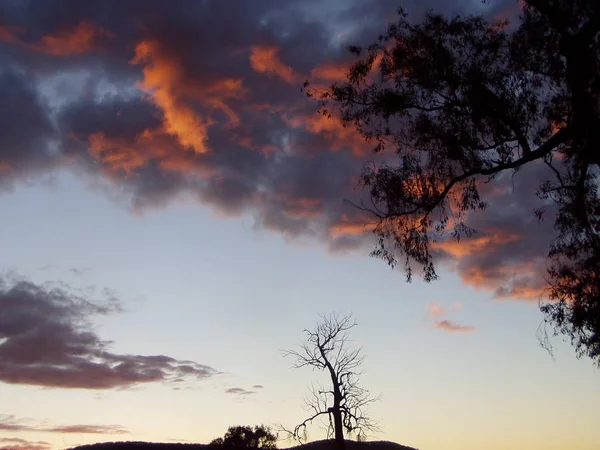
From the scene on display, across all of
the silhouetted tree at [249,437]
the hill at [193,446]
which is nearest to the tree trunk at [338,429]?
the hill at [193,446]

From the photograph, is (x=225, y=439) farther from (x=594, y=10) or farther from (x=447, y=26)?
(x=594, y=10)

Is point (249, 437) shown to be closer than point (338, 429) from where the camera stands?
No

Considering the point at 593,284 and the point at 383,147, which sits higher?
the point at 383,147

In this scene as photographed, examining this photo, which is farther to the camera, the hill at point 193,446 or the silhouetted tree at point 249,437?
the silhouetted tree at point 249,437

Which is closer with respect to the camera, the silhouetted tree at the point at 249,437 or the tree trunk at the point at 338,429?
the tree trunk at the point at 338,429

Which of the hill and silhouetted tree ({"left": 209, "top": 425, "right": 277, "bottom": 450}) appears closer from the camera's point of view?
the hill

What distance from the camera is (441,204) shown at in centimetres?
2069

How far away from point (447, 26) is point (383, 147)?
13.7 ft

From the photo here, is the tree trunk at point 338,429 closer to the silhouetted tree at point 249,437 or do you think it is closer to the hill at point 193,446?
the hill at point 193,446

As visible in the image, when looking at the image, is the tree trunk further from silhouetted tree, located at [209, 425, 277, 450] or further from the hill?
silhouetted tree, located at [209, 425, 277, 450]

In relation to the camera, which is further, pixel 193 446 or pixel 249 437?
pixel 249 437

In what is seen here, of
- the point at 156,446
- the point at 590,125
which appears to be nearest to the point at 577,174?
the point at 590,125

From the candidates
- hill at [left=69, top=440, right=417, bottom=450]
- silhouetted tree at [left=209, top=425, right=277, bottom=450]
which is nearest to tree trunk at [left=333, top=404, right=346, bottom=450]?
hill at [left=69, top=440, right=417, bottom=450]

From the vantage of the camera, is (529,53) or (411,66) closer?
(529,53)
